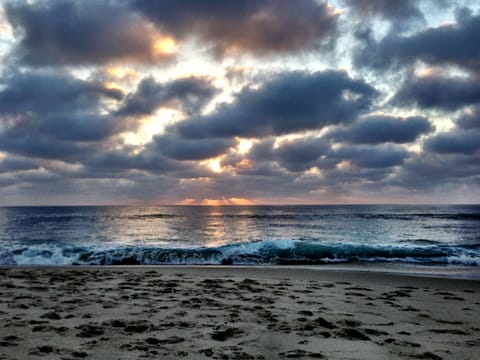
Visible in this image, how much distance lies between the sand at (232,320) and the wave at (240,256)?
7.94 metres

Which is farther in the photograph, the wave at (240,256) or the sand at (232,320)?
the wave at (240,256)

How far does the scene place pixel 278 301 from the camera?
24.0 ft

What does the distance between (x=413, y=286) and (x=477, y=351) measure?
5.68 metres

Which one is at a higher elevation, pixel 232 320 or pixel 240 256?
pixel 232 320

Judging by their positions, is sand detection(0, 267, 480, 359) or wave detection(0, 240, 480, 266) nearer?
sand detection(0, 267, 480, 359)

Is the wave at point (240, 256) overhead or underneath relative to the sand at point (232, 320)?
underneath

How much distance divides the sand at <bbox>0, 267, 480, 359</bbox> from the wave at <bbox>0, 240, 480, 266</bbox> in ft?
26.1

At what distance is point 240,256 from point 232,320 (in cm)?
1278

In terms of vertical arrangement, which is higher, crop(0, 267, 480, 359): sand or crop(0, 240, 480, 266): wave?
crop(0, 267, 480, 359): sand

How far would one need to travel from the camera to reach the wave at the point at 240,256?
17531 millimetres

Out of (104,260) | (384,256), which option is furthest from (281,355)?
(384,256)

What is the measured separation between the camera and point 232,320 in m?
5.71

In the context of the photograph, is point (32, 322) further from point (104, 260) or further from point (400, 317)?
point (104, 260)

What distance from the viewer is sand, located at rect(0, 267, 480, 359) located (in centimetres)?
441
